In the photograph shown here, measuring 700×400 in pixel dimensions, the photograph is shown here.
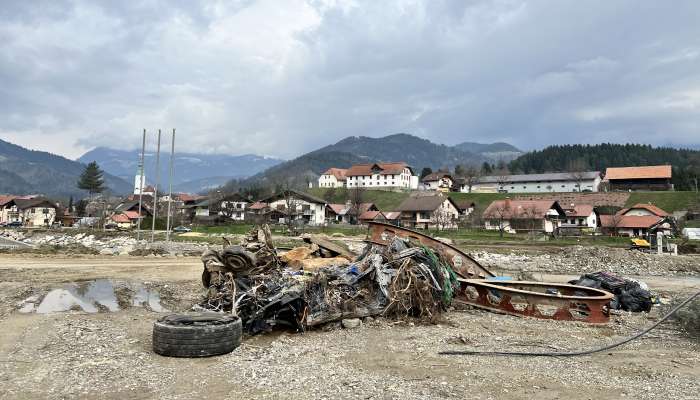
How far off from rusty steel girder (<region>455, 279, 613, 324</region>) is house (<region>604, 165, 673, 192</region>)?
11513 cm

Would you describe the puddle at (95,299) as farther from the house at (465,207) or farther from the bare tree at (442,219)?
the house at (465,207)

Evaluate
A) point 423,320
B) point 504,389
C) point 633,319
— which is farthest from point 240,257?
point 633,319

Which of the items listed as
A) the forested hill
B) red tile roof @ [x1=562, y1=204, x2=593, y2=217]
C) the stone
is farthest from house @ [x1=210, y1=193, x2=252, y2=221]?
the forested hill

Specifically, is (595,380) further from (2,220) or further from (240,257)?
(2,220)

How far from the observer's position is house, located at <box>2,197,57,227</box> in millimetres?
105688

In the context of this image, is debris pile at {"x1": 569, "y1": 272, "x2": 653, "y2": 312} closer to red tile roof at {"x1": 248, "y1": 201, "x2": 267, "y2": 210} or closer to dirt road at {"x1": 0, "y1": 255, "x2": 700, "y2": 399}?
dirt road at {"x1": 0, "y1": 255, "x2": 700, "y2": 399}

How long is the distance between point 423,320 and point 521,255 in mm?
33129

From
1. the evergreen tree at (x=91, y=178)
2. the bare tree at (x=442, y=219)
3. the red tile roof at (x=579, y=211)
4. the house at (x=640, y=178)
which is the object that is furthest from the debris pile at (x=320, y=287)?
the house at (x=640, y=178)

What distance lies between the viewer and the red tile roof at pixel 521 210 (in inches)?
2826

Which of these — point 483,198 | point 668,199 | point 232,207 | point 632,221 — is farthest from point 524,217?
point 232,207

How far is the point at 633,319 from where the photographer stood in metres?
12.8

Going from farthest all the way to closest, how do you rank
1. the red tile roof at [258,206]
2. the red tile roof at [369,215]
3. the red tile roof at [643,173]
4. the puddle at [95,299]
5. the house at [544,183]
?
the house at [544,183] < the red tile roof at [643,173] < the red tile roof at [258,206] < the red tile roof at [369,215] < the puddle at [95,299]

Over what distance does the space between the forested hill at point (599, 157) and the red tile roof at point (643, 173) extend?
155ft

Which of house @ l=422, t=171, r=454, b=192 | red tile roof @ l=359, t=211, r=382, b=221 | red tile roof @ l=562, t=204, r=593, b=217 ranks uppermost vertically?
house @ l=422, t=171, r=454, b=192
